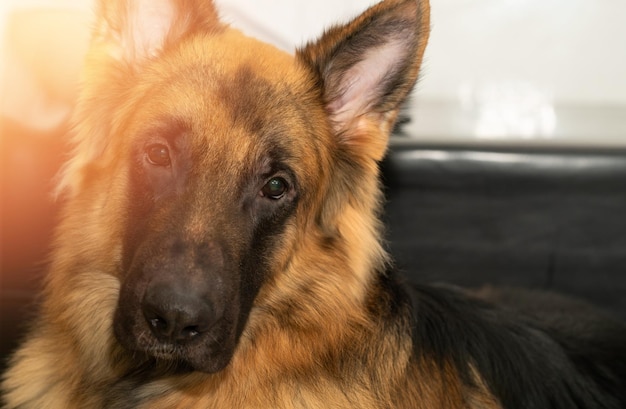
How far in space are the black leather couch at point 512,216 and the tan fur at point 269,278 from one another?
3.45 ft

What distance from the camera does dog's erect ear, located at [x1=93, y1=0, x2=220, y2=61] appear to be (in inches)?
78.0

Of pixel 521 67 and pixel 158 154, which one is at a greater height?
pixel 521 67

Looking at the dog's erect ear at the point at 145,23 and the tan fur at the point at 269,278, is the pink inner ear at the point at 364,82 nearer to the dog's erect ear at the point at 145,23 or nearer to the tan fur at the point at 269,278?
the tan fur at the point at 269,278

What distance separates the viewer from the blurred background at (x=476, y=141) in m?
2.82

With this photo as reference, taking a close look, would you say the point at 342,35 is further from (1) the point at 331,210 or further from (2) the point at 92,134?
(2) the point at 92,134

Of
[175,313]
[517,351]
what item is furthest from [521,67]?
[175,313]

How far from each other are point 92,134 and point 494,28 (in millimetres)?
3087

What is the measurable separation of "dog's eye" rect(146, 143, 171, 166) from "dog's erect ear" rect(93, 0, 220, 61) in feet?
1.04

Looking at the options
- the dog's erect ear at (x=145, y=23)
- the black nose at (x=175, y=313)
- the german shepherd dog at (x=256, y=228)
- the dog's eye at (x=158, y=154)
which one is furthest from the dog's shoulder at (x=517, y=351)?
the dog's erect ear at (x=145, y=23)

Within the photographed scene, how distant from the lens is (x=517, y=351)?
2.19m

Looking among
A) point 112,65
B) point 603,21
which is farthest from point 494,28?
point 112,65

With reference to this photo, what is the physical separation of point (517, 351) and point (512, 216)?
3.96 ft

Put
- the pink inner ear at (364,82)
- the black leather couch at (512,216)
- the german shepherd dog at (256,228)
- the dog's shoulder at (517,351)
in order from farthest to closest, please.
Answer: the black leather couch at (512,216) < the dog's shoulder at (517,351) < the pink inner ear at (364,82) < the german shepherd dog at (256,228)

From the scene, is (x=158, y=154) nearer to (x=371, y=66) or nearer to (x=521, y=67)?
(x=371, y=66)
